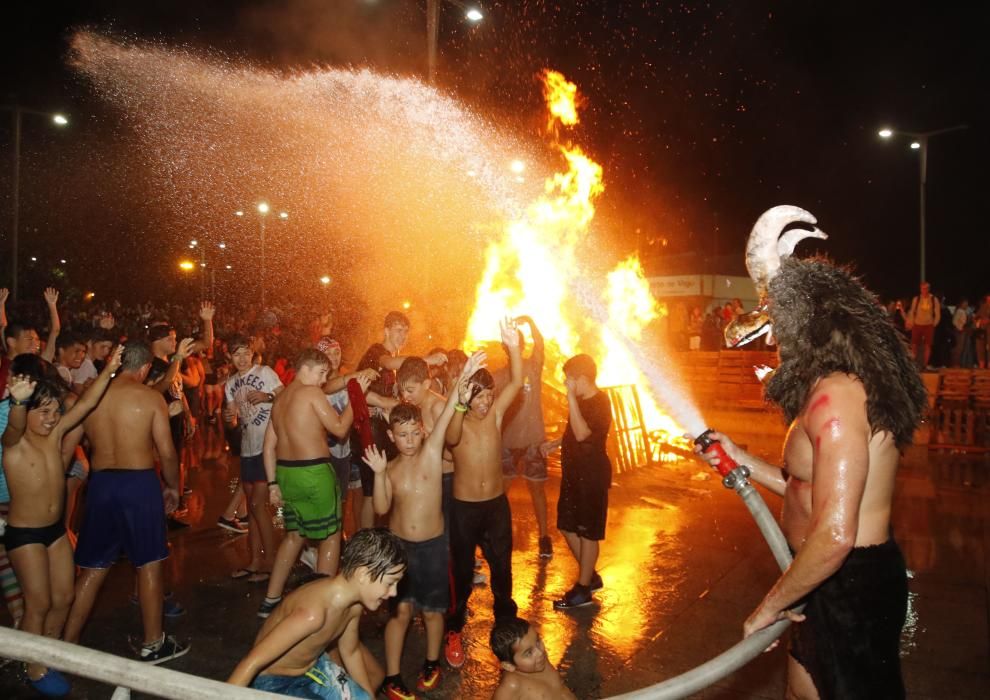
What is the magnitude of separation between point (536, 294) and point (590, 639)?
12137mm

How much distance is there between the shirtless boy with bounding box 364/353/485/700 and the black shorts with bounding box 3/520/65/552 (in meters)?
1.88

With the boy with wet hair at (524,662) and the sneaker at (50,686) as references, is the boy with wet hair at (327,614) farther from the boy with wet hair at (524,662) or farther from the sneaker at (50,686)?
the sneaker at (50,686)

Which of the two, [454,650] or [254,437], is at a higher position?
[254,437]

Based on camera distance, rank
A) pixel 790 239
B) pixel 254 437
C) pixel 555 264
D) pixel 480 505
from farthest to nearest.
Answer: pixel 555 264, pixel 254 437, pixel 480 505, pixel 790 239

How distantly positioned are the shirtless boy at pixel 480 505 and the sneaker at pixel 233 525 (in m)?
3.42

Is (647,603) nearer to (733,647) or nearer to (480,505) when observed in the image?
(480,505)

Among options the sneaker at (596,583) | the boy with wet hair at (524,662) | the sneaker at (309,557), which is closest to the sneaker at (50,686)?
the sneaker at (309,557)

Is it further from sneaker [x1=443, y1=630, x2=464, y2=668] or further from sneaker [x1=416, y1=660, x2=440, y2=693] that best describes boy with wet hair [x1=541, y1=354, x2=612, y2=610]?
sneaker [x1=416, y1=660, x2=440, y2=693]

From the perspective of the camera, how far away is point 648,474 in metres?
10.0

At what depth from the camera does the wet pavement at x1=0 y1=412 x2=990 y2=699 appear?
4.22 meters

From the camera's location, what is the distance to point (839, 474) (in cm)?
227

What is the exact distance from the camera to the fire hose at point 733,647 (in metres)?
2.04

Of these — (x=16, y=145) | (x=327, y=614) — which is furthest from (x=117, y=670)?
(x=16, y=145)

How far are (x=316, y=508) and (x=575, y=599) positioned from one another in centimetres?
204
